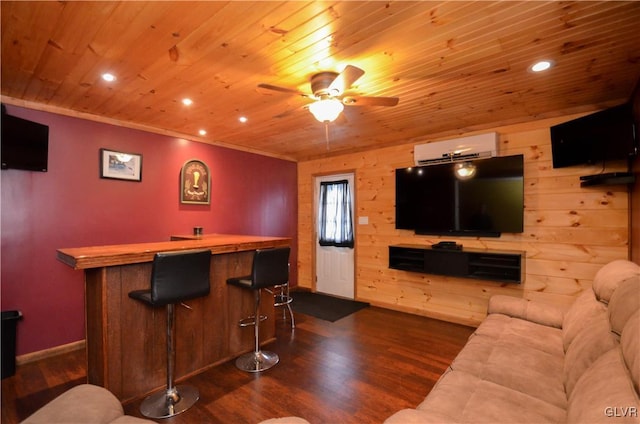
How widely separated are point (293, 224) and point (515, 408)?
4.50 metres

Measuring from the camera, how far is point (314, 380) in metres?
2.48

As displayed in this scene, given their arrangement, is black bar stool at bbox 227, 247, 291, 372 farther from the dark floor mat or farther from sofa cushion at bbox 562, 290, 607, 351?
sofa cushion at bbox 562, 290, 607, 351

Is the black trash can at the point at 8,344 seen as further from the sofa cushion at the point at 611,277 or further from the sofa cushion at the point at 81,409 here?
the sofa cushion at the point at 611,277

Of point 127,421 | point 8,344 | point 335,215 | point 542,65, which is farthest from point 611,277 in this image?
point 8,344

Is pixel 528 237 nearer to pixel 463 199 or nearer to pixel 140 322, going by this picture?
pixel 463 199

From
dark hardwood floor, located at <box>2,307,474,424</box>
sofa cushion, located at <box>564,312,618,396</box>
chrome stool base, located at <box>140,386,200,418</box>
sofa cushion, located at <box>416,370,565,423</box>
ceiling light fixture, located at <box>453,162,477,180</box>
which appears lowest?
dark hardwood floor, located at <box>2,307,474,424</box>

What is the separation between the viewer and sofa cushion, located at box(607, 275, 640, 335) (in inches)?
51.7

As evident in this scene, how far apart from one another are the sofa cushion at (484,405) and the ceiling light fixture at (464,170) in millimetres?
2604

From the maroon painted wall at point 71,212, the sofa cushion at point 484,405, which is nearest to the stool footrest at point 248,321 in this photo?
the maroon painted wall at point 71,212

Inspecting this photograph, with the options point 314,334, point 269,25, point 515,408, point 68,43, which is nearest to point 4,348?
point 68,43

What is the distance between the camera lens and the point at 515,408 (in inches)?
52.6

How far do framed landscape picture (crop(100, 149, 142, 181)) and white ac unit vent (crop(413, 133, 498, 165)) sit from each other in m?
3.52

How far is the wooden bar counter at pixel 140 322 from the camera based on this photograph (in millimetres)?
2070

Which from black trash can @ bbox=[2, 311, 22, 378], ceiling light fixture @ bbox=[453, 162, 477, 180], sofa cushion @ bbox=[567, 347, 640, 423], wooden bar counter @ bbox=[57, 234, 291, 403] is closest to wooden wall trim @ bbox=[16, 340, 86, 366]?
black trash can @ bbox=[2, 311, 22, 378]
